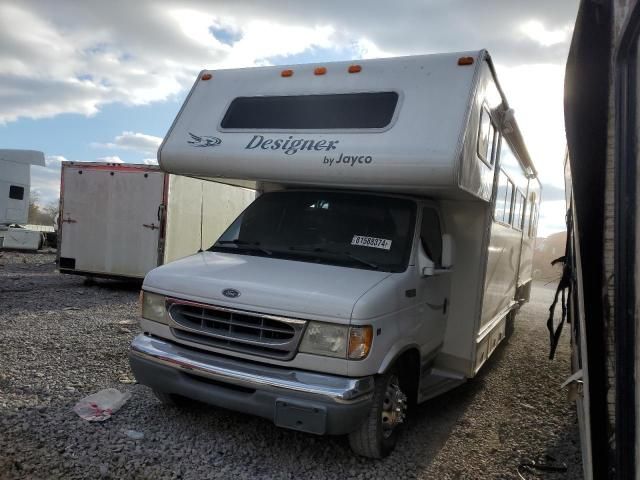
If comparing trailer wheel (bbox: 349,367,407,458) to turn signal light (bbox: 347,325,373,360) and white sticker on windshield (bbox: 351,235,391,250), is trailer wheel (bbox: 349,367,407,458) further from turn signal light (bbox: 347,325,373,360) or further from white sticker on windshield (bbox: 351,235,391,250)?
white sticker on windshield (bbox: 351,235,391,250)

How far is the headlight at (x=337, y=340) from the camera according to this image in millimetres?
3623

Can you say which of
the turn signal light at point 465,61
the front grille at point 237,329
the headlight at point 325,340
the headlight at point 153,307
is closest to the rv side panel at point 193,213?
the headlight at point 153,307

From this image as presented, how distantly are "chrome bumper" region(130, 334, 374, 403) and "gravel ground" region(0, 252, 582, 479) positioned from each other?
0.61 m

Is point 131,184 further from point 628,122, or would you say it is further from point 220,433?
point 628,122

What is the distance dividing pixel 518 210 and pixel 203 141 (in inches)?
182

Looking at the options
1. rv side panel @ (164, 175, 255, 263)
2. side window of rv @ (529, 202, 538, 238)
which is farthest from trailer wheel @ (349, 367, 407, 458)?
rv side panel @ (164, 175, 255, 263)

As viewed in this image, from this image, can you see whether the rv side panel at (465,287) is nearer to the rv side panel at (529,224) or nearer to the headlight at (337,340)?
the headlight at (337,340)

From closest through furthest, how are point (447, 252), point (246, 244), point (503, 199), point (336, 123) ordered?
point (336, 123) → point (447, 252) → point (246, 244) → point (503, 199)

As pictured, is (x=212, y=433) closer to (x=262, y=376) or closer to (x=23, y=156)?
(x=262, y=376)

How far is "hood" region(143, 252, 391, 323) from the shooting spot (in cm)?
369

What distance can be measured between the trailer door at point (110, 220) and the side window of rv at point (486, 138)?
287 inches

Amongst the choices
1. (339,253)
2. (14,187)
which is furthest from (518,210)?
(14,187)

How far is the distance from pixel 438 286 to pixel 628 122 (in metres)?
3.17

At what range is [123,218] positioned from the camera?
11.1 meters
